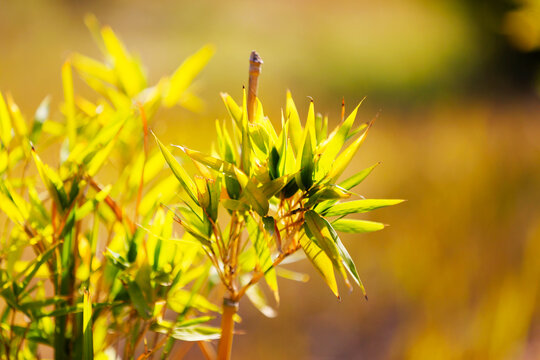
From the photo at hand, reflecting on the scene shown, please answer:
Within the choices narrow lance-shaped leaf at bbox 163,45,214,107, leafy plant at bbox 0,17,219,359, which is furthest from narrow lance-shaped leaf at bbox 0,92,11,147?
narrow lance-shaped leaf at bbox 163,45,214,107

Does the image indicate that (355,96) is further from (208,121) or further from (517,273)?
(517,273)

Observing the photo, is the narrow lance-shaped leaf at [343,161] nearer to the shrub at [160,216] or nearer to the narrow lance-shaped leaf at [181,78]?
the shrub at [160,216]

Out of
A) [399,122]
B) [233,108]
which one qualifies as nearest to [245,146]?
[233,108]

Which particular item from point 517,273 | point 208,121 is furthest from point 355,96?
point 517,273

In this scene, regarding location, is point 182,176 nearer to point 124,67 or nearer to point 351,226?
point 351,226

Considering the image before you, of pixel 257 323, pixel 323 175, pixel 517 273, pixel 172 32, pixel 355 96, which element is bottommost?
pixel 257 323
